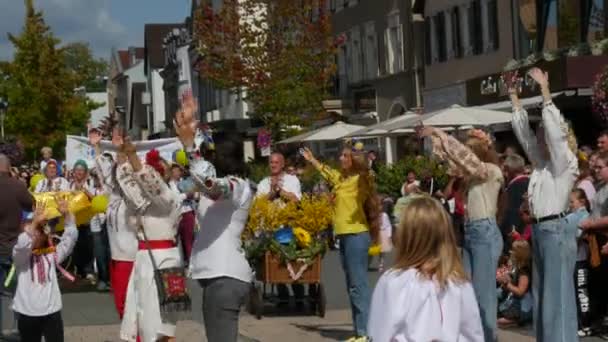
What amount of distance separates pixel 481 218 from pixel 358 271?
1715mm

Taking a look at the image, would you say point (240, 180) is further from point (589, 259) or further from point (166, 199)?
point (589, 259)

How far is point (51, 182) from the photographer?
18891mm

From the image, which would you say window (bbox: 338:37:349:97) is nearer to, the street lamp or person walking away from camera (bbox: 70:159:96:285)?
the street lamp

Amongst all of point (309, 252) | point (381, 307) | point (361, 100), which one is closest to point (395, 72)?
point (361, 100)

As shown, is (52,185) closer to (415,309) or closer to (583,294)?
(583,294)

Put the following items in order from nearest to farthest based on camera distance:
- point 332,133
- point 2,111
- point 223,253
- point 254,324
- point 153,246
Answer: point 223,253 < point 153,246 < point 254,324 < point 332,133 < point 2,111

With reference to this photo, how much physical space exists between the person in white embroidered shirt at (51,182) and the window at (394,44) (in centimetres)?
2329

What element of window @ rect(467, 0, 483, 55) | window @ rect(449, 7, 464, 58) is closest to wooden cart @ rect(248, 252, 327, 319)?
window @ rect(467, 0, 483, 55)

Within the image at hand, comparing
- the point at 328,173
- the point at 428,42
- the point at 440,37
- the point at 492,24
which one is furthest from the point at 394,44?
the point at 328,173

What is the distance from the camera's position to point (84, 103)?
5534 centimetres

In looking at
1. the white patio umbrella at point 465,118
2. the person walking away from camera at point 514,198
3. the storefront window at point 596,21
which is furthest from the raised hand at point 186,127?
the storefront window at point 596,21

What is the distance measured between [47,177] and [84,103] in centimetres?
3673

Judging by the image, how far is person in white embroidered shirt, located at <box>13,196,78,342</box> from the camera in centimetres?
1029

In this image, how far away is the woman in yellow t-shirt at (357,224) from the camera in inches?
463
